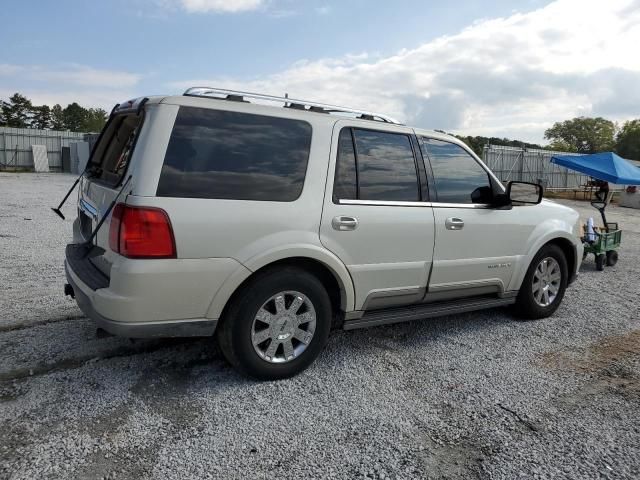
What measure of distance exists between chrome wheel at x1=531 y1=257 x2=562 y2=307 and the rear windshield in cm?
391

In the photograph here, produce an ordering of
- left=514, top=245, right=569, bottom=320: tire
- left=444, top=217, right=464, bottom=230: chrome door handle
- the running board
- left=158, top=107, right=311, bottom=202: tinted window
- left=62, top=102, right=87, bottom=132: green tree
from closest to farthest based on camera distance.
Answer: left=158, top=107, right=311, bottom=202: tinted window, the running board, left=444, top=217, right=464, bottom=230: chrome door handle, left=514, top=245, right=569, bottom=320: tire, left=62, top=102, right=87, bottom=132: green tree

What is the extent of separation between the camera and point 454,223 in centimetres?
402

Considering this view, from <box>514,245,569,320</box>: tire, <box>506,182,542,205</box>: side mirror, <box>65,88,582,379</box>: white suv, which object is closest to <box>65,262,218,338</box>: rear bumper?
<box>65,88,582,379</box>: white suv

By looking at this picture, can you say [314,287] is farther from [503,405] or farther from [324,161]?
[503,405]

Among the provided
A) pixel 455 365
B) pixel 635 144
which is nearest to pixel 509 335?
pixel 455 365

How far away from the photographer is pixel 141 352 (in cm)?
373

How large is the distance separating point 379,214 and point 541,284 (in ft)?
7.88

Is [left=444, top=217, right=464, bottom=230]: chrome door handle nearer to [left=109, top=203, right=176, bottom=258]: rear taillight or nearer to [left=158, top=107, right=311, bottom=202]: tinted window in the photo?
[left=158, top=107, right=311, bottom=202]: tinted window

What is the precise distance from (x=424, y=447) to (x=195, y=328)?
5.08 feet

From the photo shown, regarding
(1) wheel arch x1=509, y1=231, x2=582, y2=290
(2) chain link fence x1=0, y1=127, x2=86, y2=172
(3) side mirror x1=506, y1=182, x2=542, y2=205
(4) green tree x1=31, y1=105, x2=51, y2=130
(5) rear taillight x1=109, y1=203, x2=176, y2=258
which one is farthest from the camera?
(4) green tree x1=31, y1=105, x2=51, y2=130

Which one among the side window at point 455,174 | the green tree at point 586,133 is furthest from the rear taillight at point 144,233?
the green tree at point 586,133

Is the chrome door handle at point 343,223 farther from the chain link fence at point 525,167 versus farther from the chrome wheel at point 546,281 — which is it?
the chain link fence at point 525,167

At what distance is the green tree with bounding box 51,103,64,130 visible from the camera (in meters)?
67.6

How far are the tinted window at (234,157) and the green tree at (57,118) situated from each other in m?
75.3
